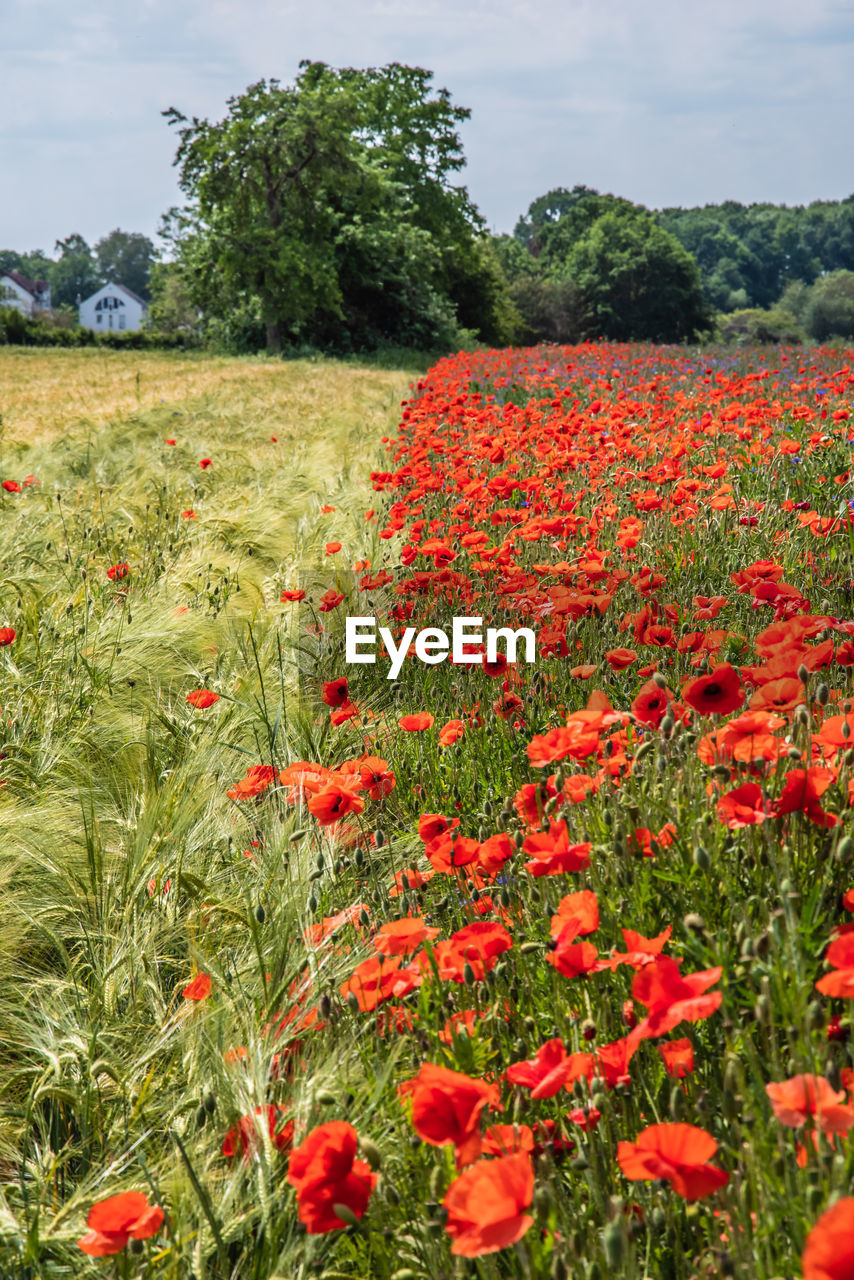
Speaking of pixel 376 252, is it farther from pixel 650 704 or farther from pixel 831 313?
pixel 831 313

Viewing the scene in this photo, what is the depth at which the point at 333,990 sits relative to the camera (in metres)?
1.51

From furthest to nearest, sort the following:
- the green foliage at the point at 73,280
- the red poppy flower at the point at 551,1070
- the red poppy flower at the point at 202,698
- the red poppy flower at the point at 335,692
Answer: the green foliage at the point at 73,280 → the red poppy flower at the point at 202,698 → the red poppy flower at the point at 335,692 → the red poppy flower at the point at 551,1070

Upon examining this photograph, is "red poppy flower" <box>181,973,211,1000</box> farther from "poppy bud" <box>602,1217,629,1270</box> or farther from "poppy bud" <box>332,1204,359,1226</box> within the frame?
"poppy bud" <box>602,1217,629,1270</box>

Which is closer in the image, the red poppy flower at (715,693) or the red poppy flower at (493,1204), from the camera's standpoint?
the red poppy flower at (493,1204)

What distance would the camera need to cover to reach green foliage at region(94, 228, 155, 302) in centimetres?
12338

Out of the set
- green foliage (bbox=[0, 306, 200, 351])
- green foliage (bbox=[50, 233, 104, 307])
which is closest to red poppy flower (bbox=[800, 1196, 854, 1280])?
green foliage (bbox=[0, 306, 200, 351])

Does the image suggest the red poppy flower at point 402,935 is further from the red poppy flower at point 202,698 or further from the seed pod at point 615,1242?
the red poppy flower at point 202,698

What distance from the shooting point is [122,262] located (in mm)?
123375

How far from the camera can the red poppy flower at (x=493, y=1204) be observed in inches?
33.3

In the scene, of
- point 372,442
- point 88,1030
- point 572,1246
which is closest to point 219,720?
point 88,1030

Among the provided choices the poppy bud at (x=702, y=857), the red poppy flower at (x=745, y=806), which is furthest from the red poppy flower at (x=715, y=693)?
the poppy bud at (x=702, y=857)

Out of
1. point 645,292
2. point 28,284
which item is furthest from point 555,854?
point 28,284
